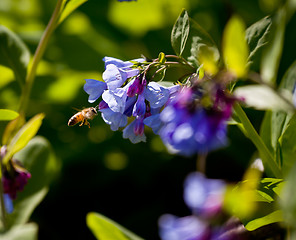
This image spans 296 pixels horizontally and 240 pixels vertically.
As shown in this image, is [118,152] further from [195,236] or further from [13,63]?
[195,236]

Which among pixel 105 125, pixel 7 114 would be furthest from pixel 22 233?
pixel 105 125

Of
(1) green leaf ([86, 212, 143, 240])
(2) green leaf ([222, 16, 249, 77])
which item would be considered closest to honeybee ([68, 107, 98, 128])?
(1) green leaf ([86, 212, 143, 240])

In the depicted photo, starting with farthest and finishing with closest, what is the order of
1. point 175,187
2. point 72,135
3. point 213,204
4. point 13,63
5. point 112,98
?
point 72,135 → point 175,187 → point 13,63 → point 112,98 → point 213,204

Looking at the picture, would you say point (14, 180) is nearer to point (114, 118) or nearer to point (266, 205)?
point (114, 118)

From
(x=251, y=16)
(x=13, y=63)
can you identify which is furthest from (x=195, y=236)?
(x=251, y=16)

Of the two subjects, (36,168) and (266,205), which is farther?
(36,168)

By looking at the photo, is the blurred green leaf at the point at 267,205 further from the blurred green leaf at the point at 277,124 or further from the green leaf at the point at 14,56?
the green leaf at the point at 14,56

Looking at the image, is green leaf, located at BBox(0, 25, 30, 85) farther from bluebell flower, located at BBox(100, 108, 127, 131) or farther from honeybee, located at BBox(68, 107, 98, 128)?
bluebell flower, located at BBox(100, 108, 127, 131)
